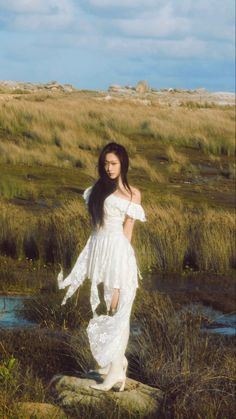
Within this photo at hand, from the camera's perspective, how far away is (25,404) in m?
7.21

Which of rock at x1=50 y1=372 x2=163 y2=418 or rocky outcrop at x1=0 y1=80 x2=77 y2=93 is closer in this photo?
rock at x1=50 y1=372 x2=163 y2=418

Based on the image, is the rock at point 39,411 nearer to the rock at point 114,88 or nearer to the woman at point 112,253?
the woman at point 112,253

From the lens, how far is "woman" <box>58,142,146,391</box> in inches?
302

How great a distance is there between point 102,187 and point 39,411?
5.59 feet

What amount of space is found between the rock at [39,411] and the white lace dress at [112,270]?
601 millimetres

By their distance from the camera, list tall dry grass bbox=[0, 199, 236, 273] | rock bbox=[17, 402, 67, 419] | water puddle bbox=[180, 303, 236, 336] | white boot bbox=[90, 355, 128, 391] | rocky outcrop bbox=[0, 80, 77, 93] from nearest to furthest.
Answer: rock bbox=[17, 402, 67, 419], white boot bbox=[90, 355, 128, 391], water puddle bbox=[180, 303, 236, 336], tall dry grass bbox=[0, 199, 236, 273], rocky outcrop bbox=[0, 80, 77, 93]

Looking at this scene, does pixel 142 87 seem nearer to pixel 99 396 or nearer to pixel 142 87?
pixel 142 87

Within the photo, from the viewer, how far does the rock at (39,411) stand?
6987 millimetres

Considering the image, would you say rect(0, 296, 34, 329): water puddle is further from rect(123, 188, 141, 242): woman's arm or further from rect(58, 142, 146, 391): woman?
rect(123, 188, 141, 242): woman's arm

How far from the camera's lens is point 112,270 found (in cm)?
769

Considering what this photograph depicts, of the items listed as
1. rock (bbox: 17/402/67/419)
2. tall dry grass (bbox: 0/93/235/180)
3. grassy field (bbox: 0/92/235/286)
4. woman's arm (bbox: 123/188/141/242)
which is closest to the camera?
rock (bbox: 17/402/67/419)

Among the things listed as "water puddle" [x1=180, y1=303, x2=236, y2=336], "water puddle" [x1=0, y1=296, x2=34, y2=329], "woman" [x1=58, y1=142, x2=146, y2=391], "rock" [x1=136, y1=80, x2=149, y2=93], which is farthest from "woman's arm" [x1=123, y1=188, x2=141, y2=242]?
"rock" [x1=136, y1=80, x2=149, y2=93]

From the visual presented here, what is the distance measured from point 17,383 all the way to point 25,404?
0.78 meters

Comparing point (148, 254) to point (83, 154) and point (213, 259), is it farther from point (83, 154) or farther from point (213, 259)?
point (83, 154)
